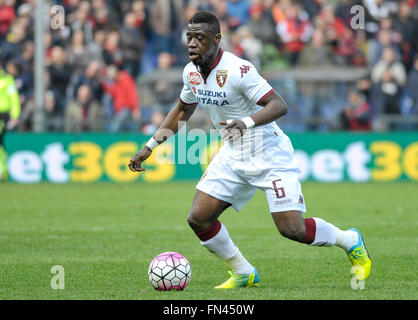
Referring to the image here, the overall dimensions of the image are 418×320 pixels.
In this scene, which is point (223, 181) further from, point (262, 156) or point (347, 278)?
point (347, 278)

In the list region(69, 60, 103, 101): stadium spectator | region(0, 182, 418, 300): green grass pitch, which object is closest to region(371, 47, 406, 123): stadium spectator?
region(0, 182, 418, 300): green grass pitch

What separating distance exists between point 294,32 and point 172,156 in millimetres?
4976

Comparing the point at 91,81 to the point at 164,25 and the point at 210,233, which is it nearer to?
the point at 164,25

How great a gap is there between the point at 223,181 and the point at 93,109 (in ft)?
42.6

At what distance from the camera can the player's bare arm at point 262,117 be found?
6.52 m

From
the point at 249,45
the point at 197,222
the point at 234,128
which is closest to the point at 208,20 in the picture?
the point at 234,128

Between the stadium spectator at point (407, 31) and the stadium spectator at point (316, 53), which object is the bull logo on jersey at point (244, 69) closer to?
the stadium spectator at point (316, 53)

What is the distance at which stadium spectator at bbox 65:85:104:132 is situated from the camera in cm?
1934

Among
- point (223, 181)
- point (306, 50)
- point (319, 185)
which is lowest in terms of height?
point (319, 185)

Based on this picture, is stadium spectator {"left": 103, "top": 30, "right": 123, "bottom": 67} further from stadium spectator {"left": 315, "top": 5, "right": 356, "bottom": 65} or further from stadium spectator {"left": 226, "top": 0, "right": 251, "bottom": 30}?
stadium spectator {"left": 315, "top": 5, "right": 356, "bottom": 65}

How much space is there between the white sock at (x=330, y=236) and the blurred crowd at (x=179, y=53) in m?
12.1

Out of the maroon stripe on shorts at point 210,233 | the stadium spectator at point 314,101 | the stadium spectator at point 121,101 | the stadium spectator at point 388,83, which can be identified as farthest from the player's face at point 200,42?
the stadium spectator at point 388,83
